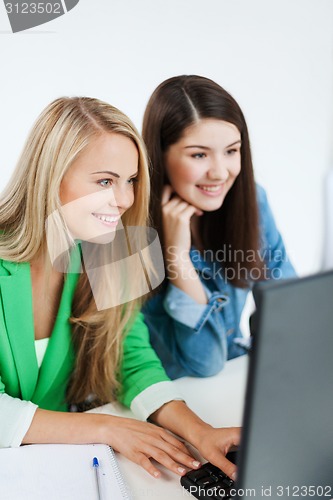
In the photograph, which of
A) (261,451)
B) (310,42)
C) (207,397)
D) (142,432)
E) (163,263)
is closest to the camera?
(261,451)

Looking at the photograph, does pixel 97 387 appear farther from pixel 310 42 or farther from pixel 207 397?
pixel 310 42

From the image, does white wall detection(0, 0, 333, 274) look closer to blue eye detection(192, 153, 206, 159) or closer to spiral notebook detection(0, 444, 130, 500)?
blue eye detection(192, 153, 206, 159)

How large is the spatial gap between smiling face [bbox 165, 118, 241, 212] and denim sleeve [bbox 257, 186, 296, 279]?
167 mm

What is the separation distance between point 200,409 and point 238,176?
569mm

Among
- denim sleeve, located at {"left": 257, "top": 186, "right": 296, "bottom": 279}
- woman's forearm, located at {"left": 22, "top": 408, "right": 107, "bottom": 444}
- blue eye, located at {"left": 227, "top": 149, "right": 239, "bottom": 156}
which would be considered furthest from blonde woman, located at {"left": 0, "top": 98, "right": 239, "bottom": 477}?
denim sleeve, located at {"left": 257, "top": 186, "right": 296, "bottom": 279}

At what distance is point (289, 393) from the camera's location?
0.63 m

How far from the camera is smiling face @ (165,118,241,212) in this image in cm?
136

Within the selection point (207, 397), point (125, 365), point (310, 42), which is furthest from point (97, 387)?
point (310, 42)

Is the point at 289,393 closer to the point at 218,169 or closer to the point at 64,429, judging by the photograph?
the point at 64,429

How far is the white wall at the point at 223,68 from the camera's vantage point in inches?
44.9

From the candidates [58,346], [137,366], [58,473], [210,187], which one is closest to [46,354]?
[58,346]

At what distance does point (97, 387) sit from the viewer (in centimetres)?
132

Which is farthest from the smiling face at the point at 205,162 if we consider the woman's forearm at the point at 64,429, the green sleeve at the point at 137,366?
the woman's forearm at the point at 64,429

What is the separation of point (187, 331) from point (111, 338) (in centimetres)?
25
